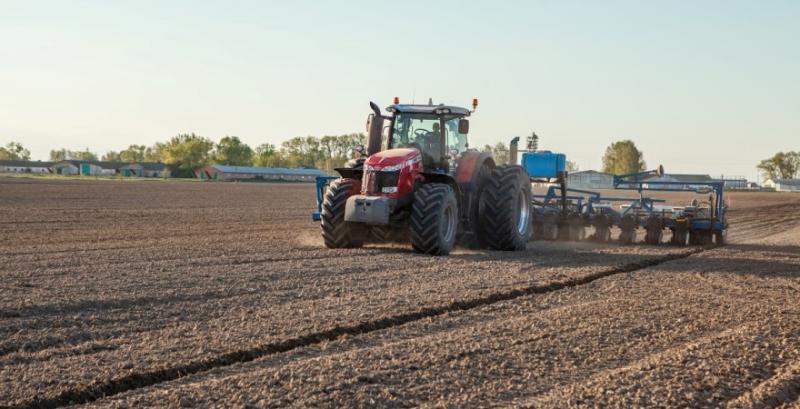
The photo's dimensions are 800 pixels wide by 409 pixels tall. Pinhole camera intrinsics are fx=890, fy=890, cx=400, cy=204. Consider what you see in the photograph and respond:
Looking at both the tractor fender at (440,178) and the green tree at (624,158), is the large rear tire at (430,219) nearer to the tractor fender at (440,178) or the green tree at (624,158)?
the tractor fender at (440,178)

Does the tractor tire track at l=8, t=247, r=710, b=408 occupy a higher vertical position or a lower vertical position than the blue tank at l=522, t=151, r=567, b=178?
lower

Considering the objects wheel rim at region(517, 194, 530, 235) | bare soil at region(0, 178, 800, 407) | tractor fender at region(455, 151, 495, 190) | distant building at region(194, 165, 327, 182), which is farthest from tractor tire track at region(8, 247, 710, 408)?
distant building at region(194, 165, 327, 182)

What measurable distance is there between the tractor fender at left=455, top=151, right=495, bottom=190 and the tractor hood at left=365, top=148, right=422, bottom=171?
1.00 meters

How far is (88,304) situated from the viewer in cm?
768

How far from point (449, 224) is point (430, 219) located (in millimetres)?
638

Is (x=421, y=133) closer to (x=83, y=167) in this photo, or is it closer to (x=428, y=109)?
(x=428, y=109)

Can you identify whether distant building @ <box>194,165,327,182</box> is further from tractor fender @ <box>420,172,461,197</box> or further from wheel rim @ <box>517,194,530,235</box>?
tractor fender @ <box>420,172,461,197</box>

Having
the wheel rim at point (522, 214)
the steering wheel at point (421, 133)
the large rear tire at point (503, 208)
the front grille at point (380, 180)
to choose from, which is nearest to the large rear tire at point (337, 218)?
the front grille at point (380, 180)

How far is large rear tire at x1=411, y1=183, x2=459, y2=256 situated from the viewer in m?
12.1

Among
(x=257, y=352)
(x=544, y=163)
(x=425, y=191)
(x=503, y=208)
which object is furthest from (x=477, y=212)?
(x=257, y=352)

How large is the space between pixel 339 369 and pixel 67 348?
193cm

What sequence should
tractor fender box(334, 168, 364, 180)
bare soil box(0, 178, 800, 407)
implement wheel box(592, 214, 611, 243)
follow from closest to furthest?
bare soil box(0, 178, 800, 407)
tractor fender box(334, 168, 364, 180)
implement wheel box(592, 214, 611, 243)

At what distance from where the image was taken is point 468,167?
44.6 ft

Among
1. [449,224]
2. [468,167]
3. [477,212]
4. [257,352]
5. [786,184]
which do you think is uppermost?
[786,184]
